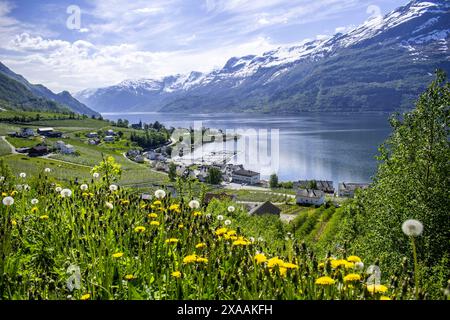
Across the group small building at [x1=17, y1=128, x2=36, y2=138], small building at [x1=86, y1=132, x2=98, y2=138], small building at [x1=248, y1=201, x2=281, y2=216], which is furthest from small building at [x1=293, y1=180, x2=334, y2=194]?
small building at [x1=86, y1=132, x2=98, y2=138]

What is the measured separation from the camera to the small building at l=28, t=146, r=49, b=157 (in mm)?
136625

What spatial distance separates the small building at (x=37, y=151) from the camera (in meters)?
137

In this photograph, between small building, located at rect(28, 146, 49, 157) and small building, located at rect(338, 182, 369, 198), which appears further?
small building, located at rect(28, 146, 49, 157)

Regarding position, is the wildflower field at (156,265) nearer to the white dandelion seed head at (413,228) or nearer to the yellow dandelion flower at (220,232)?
the yellow dandelion flower at (220,232)

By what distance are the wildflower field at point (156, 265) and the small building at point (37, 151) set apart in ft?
468

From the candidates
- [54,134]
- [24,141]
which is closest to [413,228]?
[24,141]

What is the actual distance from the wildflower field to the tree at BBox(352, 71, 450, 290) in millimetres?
8316

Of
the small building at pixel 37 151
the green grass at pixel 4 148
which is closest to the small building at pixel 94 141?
the green grass at pixel 4 148

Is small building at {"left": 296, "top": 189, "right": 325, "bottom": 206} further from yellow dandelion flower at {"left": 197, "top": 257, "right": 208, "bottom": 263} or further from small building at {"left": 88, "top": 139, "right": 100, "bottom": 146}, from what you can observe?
small building at {"left": 88, "top": 139, "right": 100, "bottom": 146}

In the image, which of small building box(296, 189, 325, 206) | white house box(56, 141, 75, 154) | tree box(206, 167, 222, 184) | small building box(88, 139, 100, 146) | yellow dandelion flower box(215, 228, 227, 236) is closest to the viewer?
yellow dandelion flower box(215, 228, 227, 236)

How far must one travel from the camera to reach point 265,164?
495ft
